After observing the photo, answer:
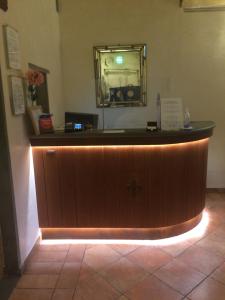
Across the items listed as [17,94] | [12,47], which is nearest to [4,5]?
[12,47]

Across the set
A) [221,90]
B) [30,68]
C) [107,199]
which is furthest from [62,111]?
[221,90]

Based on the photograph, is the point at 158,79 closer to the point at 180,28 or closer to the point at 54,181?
the point at 180,28

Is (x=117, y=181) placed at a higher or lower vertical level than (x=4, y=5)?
lower

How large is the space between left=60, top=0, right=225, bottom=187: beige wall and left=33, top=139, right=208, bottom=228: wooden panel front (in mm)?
1163

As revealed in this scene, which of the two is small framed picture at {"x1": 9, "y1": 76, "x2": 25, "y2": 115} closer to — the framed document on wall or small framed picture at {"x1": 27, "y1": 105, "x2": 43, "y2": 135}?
small framed picture at {"x1": 27, "y1": 105, "x2": 43, "y2": 135}

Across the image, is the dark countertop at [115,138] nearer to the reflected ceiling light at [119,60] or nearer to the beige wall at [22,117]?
the beige wall at [22,117]

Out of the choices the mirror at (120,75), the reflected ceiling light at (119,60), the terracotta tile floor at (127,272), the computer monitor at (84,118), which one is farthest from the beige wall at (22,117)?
the reflected ceiling light at (119,60)

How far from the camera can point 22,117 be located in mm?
2080

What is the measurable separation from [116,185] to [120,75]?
162 cm

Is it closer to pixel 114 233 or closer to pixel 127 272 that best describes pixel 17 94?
pixel 114 233

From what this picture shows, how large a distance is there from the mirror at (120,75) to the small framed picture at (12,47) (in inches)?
55.9

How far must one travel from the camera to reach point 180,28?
3133 mm

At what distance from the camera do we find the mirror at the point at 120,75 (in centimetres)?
320

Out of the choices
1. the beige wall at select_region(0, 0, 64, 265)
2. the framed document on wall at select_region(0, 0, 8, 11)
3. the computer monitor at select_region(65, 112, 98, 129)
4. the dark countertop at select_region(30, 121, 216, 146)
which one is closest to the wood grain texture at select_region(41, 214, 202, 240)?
the beige wall at select_region(0, 0, 64, 265)
